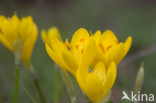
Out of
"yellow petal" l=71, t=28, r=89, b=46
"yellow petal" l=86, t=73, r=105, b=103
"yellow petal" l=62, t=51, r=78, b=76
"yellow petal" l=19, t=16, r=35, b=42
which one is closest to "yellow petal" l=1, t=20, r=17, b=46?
"yellow petal" l=19, t=16, r=35, b=42

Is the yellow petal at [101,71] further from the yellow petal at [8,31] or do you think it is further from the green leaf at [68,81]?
the yellow petal at [8,31]

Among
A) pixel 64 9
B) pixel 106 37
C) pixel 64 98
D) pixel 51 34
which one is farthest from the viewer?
pixel 64 9

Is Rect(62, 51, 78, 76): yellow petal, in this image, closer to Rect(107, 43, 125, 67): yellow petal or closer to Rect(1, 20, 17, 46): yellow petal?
Rect(107, 43, 125, 67): yellow petal

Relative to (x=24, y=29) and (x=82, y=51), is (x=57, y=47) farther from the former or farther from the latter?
(x=24, y=29)

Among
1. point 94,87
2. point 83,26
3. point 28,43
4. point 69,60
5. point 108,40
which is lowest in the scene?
point 94,87

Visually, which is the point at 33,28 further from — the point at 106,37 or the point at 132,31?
the point at 132,31

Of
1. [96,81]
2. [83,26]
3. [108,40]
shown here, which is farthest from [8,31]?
[83,26]

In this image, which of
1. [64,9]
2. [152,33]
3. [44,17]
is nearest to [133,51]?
[152,33]
